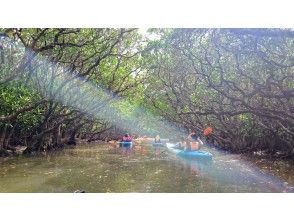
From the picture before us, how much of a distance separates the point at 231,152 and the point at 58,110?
870 centimetres

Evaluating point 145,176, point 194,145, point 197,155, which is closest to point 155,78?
point 194,145

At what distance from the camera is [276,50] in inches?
544

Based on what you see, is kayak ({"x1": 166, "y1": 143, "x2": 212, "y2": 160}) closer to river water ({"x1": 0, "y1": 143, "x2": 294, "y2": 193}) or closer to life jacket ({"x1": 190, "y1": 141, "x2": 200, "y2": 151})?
river water ({"x1": 0, "y1": 143, "x2": 294, "y2": 193})

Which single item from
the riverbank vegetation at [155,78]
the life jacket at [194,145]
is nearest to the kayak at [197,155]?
the life jacket at [194,145]

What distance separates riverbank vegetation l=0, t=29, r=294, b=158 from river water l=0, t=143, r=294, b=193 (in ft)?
5.84

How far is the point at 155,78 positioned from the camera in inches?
820

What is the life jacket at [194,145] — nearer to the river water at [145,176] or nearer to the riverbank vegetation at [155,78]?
the river water at [145,176]

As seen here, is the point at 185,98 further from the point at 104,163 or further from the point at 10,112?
the point at 10,112

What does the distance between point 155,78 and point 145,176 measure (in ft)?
29.9

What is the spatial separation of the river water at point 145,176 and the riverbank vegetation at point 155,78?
5.84 feet

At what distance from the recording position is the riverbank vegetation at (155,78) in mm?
13273

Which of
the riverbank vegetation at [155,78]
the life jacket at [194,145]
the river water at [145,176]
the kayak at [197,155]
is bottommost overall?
the river water at [145,176]

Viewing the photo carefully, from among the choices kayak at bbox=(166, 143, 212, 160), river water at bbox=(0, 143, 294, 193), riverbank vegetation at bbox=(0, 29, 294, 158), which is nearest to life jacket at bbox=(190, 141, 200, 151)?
kayak at bbox=(166, 143, 212, 160)
